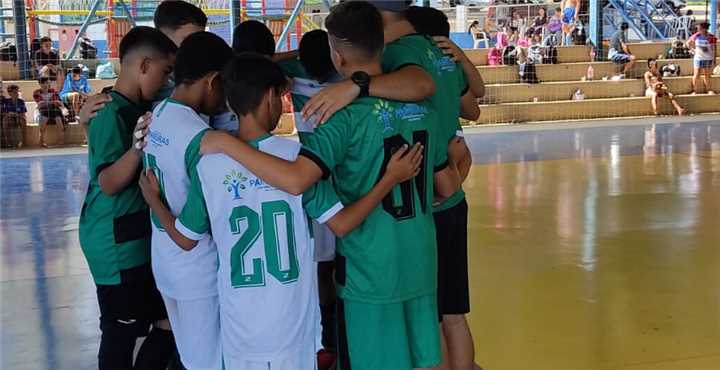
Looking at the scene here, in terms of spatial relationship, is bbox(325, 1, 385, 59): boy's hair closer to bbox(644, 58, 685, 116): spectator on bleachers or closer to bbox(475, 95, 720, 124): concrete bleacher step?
bbox(475, 95, 720, 124): concrete bleacher step

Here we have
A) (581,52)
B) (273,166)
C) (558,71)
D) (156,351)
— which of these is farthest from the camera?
(581,52)

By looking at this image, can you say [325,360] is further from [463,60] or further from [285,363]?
[463,60]

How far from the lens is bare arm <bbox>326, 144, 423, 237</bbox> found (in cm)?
268

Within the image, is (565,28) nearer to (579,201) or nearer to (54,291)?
(579,201)

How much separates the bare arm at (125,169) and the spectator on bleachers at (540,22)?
16811mm

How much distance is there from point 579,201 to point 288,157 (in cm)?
599

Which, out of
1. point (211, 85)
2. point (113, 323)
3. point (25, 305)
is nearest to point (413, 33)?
point (211, 85)

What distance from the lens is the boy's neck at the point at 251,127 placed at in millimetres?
2648

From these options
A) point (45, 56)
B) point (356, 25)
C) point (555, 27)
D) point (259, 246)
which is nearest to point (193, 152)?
point (259, 246)

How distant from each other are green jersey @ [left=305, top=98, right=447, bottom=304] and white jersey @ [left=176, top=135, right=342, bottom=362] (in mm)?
107

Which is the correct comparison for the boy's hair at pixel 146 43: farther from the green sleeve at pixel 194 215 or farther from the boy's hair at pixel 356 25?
the boy's hair at pixel 356 25

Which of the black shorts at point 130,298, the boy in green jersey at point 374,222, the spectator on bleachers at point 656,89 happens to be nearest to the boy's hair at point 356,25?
the boy in green jersey at point 374,222

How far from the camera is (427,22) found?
11.7 feet

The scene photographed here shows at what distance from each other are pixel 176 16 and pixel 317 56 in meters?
0.61
